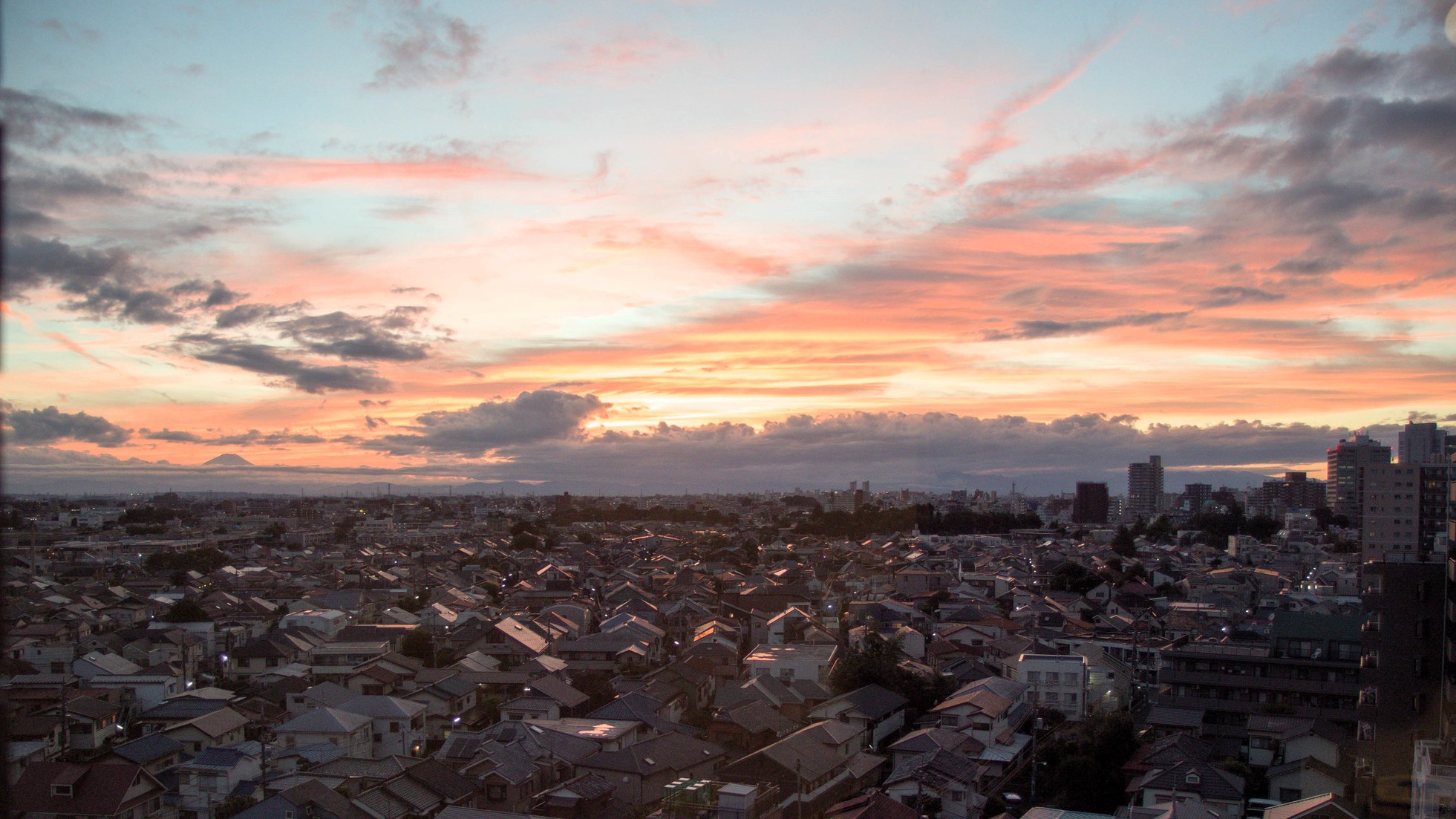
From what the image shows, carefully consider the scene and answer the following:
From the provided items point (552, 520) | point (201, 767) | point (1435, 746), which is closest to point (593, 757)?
point (201, 767)

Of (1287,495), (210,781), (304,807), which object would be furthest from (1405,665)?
(1287,495)

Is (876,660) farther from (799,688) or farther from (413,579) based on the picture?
(413,579)

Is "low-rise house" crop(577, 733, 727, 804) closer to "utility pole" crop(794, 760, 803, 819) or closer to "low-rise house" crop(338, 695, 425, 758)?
"utility pole" crop(794, 760, 803, 819)

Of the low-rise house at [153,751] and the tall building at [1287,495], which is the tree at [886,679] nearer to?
the low-rise house at [153,751]

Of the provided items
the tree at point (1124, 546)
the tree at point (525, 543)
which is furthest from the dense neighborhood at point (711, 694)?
the tree at point (525, 543)

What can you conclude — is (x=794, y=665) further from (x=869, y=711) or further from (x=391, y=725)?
(x=391, y=725)

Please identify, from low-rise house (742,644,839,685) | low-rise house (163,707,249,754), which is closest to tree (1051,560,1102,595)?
low-rise house (742,644,839,685)

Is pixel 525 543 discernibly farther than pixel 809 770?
Yes
